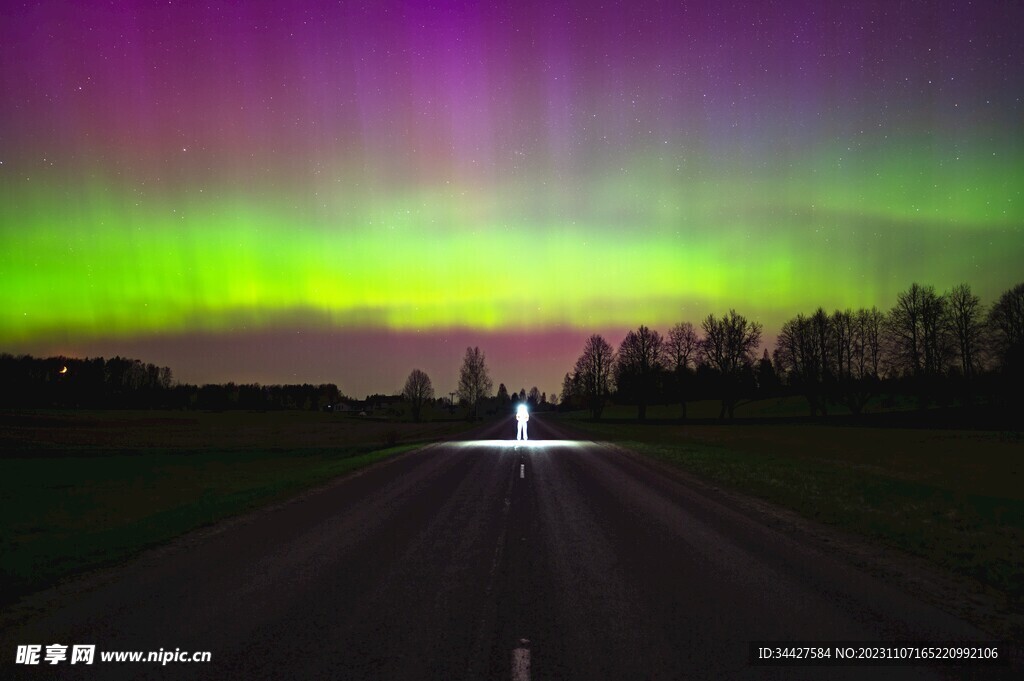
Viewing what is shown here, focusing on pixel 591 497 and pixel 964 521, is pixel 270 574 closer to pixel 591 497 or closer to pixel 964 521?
pixel 591 497

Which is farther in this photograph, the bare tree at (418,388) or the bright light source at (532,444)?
the bare tree at (418,388)

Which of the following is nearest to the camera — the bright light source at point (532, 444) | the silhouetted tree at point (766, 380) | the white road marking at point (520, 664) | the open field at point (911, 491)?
the white road marking at point (520, 664)

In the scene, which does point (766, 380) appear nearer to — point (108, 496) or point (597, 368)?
point (597, 368)

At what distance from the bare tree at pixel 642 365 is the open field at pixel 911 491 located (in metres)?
59.8

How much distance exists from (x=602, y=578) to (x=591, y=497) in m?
7.66

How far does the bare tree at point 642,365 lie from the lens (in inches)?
3883

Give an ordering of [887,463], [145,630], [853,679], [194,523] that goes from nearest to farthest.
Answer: [853,679] < [145,630] < [194,523] < [887,463]

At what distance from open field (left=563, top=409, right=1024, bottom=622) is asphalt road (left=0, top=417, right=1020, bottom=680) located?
2.06 m

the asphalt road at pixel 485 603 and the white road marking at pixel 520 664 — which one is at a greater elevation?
the white road marking at pixel 520 664

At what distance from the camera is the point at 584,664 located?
5.32 meters

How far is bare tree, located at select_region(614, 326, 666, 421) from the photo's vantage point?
9862 cm

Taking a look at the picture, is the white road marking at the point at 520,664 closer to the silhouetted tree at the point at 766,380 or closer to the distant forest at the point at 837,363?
the distant forest at the point at 837,363

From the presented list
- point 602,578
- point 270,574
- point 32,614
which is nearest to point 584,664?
point 602,578

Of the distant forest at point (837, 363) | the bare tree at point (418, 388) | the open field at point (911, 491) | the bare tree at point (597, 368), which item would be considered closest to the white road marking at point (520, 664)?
the open field at point (911, 491)
